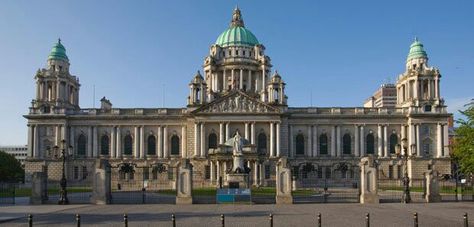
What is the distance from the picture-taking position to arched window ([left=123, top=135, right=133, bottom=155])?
102 m

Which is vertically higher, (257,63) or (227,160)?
(257,63)

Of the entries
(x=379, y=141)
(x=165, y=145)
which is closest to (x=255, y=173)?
(x=165, y=145)

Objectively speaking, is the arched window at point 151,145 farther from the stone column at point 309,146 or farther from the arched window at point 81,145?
the stone column at point 309,146

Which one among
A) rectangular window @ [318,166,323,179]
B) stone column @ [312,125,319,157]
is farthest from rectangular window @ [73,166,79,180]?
rectangular window @ [318,166,323,179]

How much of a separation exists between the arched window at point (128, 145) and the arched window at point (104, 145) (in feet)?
9.84

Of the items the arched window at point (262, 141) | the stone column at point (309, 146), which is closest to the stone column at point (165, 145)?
the arched window at point (262, 141)

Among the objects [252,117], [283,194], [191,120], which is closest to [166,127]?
[191,120]

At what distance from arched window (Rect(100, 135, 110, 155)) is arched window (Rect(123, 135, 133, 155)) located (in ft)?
9.84

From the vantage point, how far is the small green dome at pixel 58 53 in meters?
104

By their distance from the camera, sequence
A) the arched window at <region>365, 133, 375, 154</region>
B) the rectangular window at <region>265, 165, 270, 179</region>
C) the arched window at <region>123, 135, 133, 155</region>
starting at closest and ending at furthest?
the rectangular window at <region>265, 165, 270, 179</region>
the arched window at <region>365, 133, 375, 154</region>
the arched window at <region>123, 135, 133, 155</region>

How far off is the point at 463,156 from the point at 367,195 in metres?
8.22

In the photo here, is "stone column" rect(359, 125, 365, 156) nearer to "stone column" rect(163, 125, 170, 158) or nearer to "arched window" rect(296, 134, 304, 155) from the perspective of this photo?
"arched window" rect(296, 134, 304, 155)

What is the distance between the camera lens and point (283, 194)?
44.0 m

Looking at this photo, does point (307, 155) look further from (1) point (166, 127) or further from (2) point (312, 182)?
(1) point (166, 127)
